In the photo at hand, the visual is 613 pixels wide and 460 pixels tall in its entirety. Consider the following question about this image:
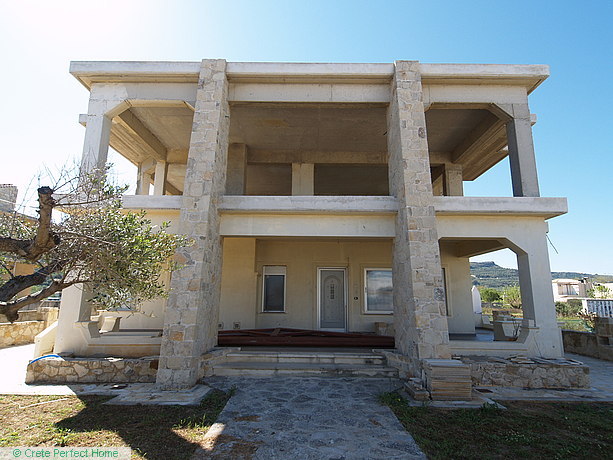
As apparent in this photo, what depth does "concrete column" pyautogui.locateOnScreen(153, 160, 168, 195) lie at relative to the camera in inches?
476

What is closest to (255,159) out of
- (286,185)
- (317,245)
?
(286,185)

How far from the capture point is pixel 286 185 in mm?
14727

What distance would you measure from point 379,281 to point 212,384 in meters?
7.29

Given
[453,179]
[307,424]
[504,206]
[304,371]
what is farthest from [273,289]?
[504,206]

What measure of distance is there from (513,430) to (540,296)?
13.7ft

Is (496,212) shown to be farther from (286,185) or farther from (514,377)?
(286,185)

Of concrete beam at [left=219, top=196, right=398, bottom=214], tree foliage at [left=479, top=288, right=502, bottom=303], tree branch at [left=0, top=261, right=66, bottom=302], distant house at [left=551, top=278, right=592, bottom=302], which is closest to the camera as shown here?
tree branch at [left=0, top=261, right=66, bottom=302]

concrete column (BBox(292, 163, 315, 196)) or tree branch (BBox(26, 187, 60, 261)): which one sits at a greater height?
concrete column (BBox(292, 163, 315, 196))

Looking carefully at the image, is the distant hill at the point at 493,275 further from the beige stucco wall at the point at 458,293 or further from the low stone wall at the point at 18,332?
the low stone wall at the point at 18,332

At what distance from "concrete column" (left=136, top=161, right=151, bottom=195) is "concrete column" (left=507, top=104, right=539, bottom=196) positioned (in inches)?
481

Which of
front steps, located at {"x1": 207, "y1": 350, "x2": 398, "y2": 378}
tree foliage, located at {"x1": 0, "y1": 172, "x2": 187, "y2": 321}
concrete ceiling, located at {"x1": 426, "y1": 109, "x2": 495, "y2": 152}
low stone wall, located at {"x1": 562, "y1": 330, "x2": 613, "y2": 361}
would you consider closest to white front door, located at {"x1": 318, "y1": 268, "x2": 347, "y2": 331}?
front steps, located at {"x1": 207, "y1": 350, "x2": 398, "y2": 378}

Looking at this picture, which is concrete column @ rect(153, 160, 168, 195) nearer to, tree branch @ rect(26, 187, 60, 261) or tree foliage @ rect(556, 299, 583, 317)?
tree branch @ rect(26, 187, 60, 261)

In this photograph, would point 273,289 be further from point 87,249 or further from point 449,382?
point 87,249

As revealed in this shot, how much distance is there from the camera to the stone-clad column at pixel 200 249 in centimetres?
689
